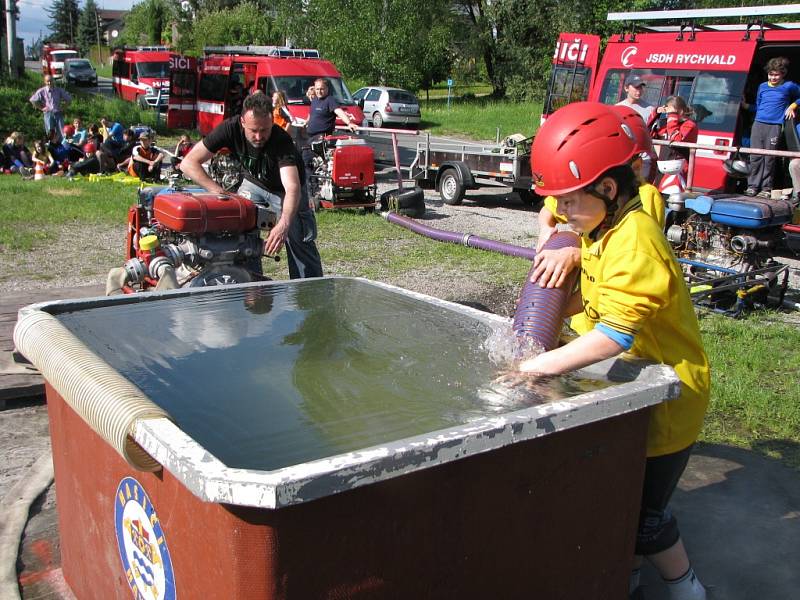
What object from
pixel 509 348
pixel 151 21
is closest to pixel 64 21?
pixel 151 21

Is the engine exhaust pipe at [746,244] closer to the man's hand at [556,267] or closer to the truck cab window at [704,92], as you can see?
the truck cab window at [704,92]

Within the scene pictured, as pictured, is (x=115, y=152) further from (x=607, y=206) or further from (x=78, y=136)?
(x=607, y=206)

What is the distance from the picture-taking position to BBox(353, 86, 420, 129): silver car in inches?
1117

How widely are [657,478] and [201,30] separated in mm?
55758

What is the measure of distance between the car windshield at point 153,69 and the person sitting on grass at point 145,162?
17.5m

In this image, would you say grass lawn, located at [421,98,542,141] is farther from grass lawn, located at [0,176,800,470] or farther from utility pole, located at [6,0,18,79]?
grass lawn, located at [0,176,800,470]

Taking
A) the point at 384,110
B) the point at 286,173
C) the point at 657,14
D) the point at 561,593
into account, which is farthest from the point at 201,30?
the point at 561,593

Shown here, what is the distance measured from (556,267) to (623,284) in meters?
0.47

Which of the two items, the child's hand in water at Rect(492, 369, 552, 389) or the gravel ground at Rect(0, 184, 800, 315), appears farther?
the gravel ground at Rect(0, 184, 800, 315)

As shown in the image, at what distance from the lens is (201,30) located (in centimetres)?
5284

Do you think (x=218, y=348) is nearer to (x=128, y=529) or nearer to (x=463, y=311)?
(x=128, y=529)

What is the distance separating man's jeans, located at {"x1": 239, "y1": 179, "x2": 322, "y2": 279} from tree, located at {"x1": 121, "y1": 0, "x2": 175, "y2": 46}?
6777 cm

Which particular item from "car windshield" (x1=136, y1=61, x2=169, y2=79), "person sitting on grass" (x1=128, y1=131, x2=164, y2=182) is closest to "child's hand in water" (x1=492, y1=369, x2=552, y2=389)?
"person sitting on grass" (x1=128, y1=131, x2=164, y2=182)

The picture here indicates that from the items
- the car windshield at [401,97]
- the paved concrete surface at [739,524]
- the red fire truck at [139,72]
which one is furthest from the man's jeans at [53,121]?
the paved concrete surface at [739,524]
